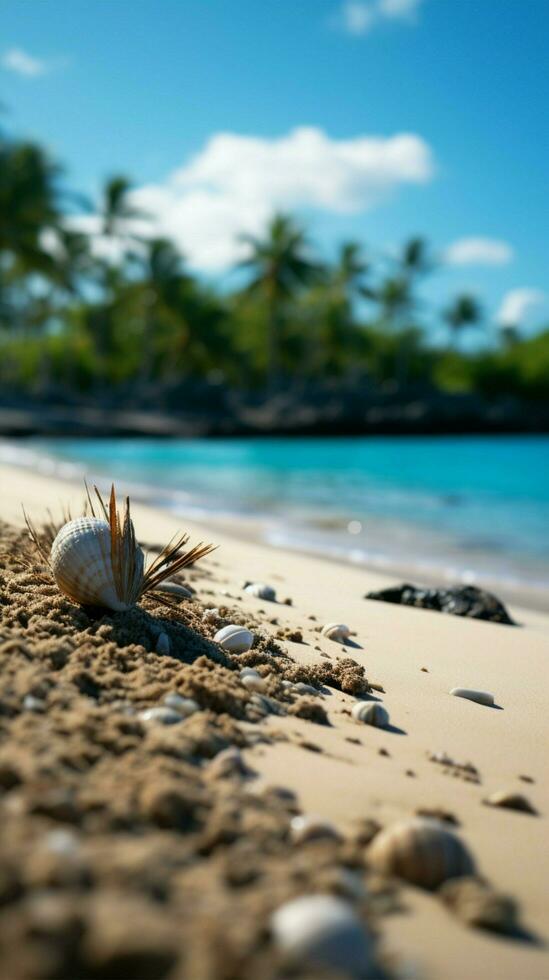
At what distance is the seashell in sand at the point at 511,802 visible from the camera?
241 centimetres

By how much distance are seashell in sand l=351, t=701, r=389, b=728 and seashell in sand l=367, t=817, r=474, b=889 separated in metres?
1.05

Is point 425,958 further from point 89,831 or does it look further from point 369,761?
point 369,761

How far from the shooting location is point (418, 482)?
2212 cm

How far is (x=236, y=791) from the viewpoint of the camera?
80.2 inches

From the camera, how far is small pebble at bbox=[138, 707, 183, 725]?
7.86ft

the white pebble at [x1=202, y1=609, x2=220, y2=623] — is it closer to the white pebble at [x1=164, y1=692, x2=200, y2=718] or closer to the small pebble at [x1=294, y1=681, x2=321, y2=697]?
the small pebble at [x1=294, y1=681, x2=321, y2=697]

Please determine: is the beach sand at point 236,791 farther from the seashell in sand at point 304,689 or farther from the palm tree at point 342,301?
the palm tree at point 342,301

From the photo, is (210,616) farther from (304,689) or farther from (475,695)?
(475,695)

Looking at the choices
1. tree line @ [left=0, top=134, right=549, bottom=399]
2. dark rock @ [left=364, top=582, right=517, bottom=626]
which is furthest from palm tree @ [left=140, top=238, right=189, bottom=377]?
dark rock @ [left=364, top=582, right=517, bottom=626]

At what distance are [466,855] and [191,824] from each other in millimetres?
668

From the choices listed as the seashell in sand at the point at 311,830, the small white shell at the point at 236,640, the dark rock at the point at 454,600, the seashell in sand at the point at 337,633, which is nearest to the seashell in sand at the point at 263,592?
the seashell in sand at the point at 337,633

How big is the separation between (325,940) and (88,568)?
2154 millimetres

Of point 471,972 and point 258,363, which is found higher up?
point 258,363

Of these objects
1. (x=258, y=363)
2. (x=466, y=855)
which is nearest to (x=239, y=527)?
(x=466, y=855)
